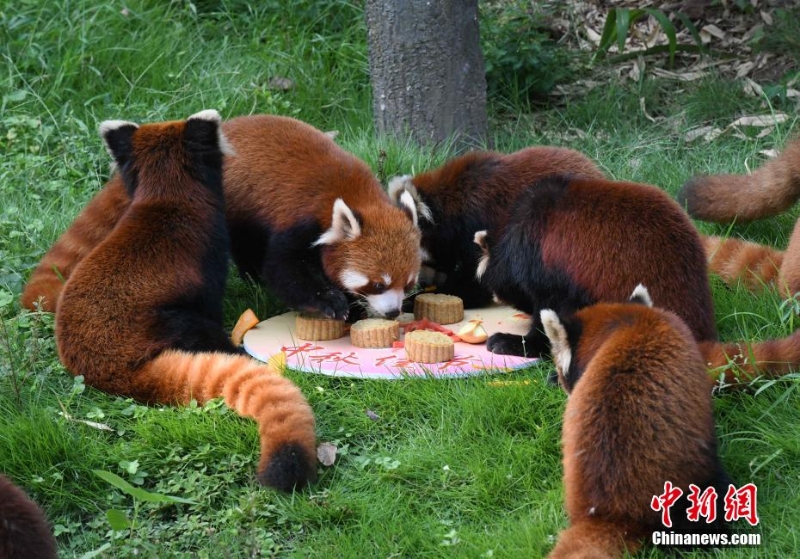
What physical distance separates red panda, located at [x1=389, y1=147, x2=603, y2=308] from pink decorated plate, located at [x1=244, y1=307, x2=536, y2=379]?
0.28m

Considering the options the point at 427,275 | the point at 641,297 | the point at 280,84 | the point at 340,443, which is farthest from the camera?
the point at 280,84

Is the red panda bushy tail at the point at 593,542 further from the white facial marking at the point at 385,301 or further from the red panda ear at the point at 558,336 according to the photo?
the white facial marking at the point at 385,301

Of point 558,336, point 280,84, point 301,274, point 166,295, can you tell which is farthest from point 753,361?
point 280,84

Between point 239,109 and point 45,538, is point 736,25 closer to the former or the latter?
point 239,109

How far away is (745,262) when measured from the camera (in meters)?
4.54

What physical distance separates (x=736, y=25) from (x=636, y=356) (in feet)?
16.3

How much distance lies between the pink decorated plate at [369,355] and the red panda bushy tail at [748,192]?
113 centimetres

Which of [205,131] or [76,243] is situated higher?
[205,131]

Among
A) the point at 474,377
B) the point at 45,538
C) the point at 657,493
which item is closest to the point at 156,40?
the point at 474,377

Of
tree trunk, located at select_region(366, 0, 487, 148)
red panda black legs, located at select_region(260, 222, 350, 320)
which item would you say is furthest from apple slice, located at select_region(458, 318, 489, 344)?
tree trunk, located at select_region(366, 0, 487, 148)

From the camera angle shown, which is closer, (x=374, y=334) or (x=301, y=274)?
(x=374, y=334)

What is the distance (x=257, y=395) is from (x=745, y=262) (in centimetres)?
234

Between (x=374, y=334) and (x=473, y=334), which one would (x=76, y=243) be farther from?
(x=473, y=334)

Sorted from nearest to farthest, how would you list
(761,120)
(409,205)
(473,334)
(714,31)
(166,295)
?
1. (166,295)
2. (473,334)
3. (409,205)
4. (761,120)
5. (714,31)
